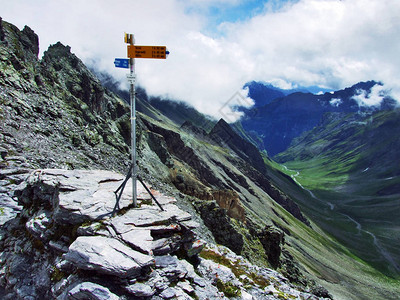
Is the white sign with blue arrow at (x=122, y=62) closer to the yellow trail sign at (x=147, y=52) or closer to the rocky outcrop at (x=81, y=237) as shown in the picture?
the yellow trail sign at (x=147, y=52)

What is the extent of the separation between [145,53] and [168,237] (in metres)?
10.5

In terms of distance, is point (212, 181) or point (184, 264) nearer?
point (184, 264)

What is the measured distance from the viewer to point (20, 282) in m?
13.8

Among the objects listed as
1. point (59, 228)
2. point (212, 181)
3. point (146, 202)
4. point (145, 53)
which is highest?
point (145, 53)

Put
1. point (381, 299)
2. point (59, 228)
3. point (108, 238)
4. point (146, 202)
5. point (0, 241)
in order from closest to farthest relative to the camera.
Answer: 1. point (108, 238)
2. point (59, 228)
3. point (0, 241)
4. point (146, 202)
5. point (381, 299)

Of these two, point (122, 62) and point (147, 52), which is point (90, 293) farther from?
point (147, 52)

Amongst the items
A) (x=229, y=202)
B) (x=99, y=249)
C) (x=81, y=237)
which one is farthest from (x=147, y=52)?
(x=229, y=202)

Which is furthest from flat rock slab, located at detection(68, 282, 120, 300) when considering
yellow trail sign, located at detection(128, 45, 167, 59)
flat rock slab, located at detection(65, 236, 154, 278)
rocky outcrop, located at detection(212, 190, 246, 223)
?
rocky outcrop, located at detection(212, 190, 246, 223)

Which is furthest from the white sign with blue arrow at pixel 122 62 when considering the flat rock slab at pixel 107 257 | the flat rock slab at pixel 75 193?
the flat rock slab at pixel 107 257

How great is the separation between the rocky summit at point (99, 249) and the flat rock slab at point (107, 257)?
0.14 ft

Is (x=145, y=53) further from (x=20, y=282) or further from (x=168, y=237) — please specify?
(x=20, y=282)

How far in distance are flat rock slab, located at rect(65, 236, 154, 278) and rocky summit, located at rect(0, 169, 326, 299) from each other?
0.04 metres

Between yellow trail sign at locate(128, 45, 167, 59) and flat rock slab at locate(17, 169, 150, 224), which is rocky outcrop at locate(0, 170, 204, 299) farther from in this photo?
yellow trail sign at locate(128, 45, 167, 59)

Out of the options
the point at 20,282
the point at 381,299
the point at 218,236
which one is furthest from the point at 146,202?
the point at 381,299
